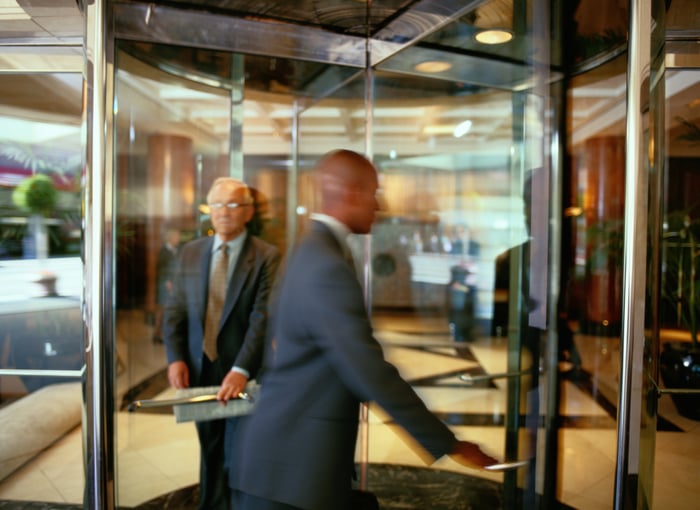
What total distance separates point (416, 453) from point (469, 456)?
1.09 metres

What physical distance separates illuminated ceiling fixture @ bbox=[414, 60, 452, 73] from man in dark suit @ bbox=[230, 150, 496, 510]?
5.82 ft

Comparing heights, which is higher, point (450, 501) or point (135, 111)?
point (135, 111)

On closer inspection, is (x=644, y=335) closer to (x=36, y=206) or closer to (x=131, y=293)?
(x=36, y=206)

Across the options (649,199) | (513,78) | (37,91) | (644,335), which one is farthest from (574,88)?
(37,91)

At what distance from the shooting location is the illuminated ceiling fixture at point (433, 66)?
3221 millimetres

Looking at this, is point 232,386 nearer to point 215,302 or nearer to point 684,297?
point 215,302

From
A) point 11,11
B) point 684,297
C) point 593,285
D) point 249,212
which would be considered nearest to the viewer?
point 11,11

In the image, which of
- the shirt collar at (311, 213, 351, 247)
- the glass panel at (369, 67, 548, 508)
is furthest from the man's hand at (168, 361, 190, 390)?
the shirt collar at (311, 213, 351, 247)

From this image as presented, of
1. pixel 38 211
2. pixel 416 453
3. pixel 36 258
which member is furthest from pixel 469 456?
pixel 38 211

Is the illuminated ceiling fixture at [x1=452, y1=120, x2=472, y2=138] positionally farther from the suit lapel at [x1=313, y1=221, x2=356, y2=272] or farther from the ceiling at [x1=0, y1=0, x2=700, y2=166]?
the suit lapel at [x1=313, y1=221, x2=356, y2=272]

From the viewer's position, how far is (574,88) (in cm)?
294

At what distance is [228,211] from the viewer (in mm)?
3029

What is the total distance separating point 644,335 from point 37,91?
11.1 ft

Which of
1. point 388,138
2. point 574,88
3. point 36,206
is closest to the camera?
point 574,88
